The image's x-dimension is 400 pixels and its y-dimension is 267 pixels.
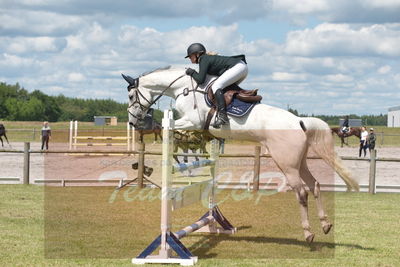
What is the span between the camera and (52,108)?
277 feet

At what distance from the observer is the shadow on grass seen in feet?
25.1

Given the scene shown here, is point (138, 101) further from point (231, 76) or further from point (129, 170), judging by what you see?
point (129, 170)

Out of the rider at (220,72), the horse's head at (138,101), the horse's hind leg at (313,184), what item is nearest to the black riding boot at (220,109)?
the rider at (220,72)

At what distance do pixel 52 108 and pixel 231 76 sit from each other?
80.0m

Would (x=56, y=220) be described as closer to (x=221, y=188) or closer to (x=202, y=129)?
(x=202, y=129)

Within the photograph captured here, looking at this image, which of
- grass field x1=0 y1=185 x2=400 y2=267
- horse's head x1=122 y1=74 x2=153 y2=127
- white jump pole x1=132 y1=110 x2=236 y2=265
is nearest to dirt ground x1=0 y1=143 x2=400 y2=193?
grass field x1=0 y1=185 x2=400 y2=267

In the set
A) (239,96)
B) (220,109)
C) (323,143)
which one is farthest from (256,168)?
(220,109)

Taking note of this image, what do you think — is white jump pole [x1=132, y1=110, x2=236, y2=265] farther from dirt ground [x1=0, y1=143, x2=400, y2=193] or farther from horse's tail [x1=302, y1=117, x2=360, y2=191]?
dirt ground [x1=0, y1=143, x2=400, y2=193]

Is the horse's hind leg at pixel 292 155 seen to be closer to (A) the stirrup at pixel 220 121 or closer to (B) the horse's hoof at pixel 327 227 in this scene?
(B) the horse's hoof at pixel 327 227

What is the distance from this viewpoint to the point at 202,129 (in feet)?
24.5

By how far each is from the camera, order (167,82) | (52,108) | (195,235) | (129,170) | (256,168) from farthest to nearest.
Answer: (52,108)
(129,170)
(256,168)
(195,235)
(167,82)

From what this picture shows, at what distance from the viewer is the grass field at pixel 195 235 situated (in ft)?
23.4

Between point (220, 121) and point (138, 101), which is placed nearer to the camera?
point (220, 121)

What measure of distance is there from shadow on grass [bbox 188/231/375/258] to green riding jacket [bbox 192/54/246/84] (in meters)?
2.16
